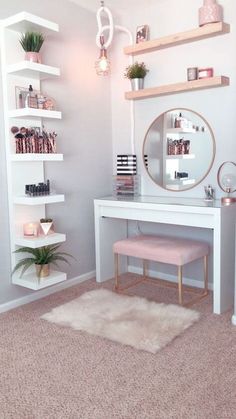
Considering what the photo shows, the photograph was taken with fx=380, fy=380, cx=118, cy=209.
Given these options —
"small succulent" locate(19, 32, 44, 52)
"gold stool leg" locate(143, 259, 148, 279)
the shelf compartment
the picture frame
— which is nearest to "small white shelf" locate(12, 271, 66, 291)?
"gold stool leg" locate(143, 259, 148, 279)

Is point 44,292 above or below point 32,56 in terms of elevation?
below

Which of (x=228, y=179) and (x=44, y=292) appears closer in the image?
(x=228, y=179)

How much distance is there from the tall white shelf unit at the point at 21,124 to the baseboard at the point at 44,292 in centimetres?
18

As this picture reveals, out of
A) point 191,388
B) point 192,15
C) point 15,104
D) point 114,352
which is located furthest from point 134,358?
Result: point 192,15

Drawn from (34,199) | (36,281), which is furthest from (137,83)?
(36,281)

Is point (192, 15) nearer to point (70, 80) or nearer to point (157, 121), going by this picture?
point (157, 121)

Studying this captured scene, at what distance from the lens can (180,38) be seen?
2926 mm

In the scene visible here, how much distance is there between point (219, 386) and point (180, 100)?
2.19 m

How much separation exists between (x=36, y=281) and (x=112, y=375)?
0.99 meters

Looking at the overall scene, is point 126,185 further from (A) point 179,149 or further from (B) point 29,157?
(B) point 29,157

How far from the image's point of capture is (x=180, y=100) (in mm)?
3131

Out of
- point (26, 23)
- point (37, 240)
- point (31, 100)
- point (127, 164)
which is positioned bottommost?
point (37, 240)

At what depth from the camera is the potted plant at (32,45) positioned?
259 cm

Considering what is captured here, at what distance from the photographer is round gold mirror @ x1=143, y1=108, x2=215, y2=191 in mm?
3023
